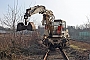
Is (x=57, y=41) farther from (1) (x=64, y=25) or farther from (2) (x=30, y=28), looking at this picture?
(2) (x=30, y=28)

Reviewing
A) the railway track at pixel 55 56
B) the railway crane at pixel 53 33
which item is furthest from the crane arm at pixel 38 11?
the railway track at pixel 55 56

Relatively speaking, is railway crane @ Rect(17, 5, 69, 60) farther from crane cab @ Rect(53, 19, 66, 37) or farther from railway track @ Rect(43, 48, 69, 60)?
railway track @ Rect(43, 48, 69, 60)

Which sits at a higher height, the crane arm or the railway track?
the crane arm

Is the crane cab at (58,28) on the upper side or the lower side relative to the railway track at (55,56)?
upper

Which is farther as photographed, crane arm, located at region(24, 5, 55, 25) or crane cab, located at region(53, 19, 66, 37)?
crane cab, located at region(53, 19, 66, 37)

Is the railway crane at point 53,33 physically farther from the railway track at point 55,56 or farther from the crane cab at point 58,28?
the railway track at point 55,56

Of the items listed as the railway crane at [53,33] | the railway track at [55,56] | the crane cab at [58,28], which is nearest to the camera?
the railway track at [55,56]

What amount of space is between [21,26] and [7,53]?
6.27 ft

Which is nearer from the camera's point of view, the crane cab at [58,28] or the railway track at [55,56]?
the railway track at [55,56]

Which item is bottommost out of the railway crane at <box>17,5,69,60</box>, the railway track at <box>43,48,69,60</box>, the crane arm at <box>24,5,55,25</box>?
the railway track at <box>43,48,69,60</box>

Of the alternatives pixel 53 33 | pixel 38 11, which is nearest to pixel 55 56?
pixel 38 11

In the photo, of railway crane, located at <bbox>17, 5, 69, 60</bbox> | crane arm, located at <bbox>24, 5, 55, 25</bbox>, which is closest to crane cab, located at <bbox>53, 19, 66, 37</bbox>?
railway crane, located at <bbox>17, 5, 69, 60</bbox>

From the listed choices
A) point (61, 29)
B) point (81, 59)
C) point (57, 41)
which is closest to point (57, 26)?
point (61, 29)

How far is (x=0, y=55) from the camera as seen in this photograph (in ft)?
34.8
